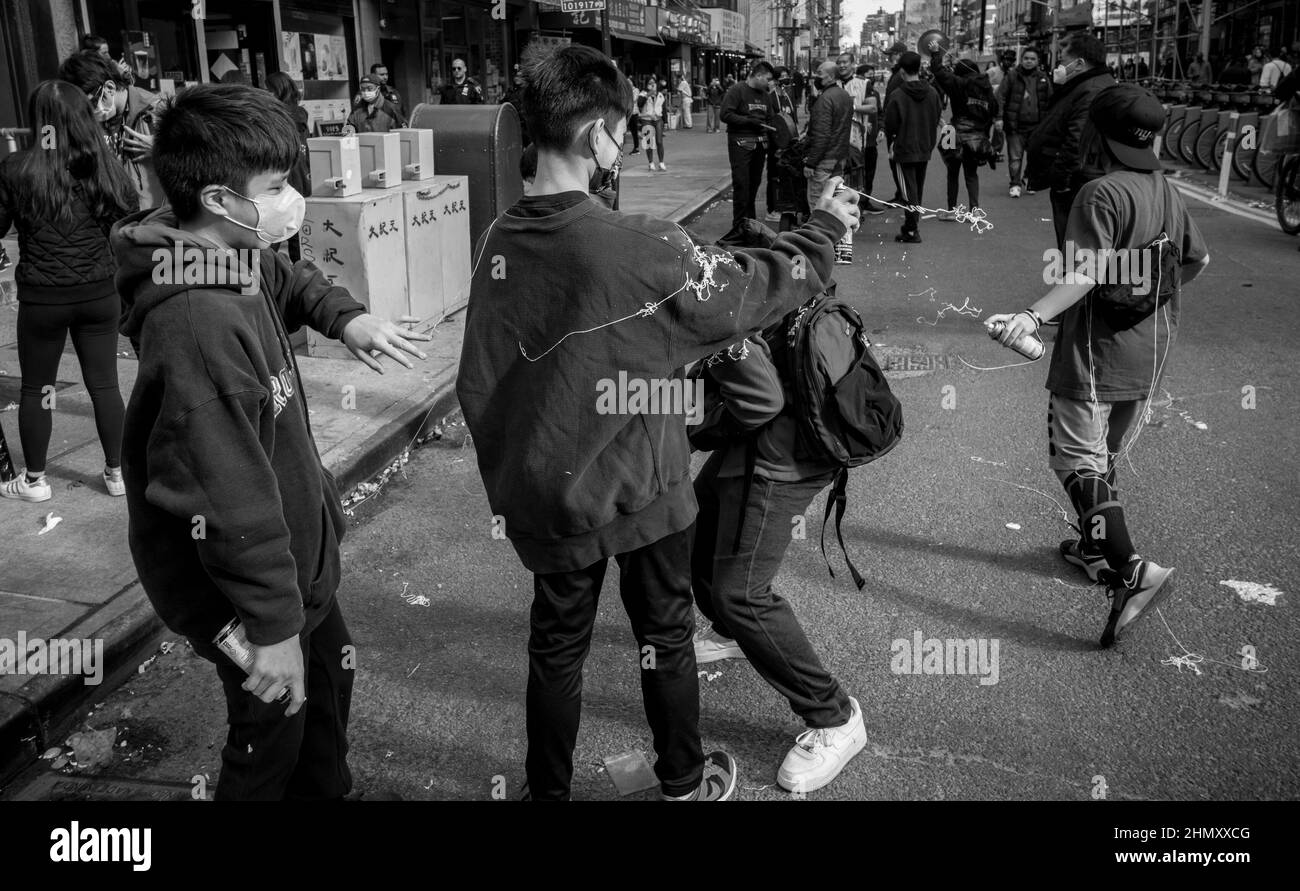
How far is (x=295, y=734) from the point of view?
7.63ft

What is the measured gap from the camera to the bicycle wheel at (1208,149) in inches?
699

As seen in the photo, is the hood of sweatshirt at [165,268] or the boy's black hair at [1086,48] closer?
the hood of sweatshirt at [165,268]

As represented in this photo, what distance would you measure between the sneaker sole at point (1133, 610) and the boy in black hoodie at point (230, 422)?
256 centimetres

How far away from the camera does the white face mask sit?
2.17m

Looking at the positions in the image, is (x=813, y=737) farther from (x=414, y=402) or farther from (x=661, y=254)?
(x=414, y=402)

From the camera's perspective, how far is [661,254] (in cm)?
222

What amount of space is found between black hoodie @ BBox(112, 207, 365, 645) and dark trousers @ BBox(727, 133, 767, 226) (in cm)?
1016

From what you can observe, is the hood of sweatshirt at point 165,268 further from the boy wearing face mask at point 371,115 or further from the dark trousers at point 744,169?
the dark trousers at point 744,169

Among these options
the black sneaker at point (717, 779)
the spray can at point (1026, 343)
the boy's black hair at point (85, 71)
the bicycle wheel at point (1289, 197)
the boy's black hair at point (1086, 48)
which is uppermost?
the boy's black hair at point (1086, 48)

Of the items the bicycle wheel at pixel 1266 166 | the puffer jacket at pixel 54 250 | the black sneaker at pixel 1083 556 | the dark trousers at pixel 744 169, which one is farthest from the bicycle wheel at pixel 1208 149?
the puffer jacket at pixel 54 250

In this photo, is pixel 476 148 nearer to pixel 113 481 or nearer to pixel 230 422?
pixel 113 481

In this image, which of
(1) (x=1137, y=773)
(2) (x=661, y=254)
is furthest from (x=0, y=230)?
(1) (x=1137, y=773)

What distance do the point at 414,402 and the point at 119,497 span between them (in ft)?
5.88
